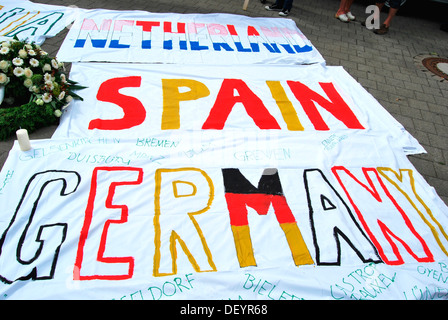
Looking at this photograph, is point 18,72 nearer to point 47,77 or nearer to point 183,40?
point 47,77

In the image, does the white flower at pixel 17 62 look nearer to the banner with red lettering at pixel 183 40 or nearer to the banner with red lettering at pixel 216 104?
the banner with red lettering at pixel 216 104

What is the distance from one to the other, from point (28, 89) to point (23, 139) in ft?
2.46

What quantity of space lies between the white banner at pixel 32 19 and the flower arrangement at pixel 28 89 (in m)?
1.22

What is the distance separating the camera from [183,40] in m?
4.44

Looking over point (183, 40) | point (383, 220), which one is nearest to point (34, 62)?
point (183, 40)

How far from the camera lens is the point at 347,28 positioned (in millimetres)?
6043

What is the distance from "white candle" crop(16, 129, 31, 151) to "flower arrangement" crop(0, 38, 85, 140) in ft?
1.05

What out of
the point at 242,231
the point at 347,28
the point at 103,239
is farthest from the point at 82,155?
Answer: the point at 347,28

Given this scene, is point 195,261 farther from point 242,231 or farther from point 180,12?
point 180,12

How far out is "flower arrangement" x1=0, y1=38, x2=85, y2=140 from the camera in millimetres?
2768

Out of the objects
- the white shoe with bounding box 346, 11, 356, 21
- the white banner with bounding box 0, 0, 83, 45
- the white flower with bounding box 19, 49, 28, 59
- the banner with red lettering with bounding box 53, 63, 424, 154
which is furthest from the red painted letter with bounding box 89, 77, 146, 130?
the white shoe with bounding box 346, 11, 356, 21

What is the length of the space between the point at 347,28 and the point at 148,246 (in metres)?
5.81

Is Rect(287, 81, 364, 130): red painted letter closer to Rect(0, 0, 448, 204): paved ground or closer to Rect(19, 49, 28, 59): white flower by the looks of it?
Rect(0, 0, 448, 204): paved ground

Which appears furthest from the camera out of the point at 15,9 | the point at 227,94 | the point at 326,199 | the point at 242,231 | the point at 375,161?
the point at 15,9
